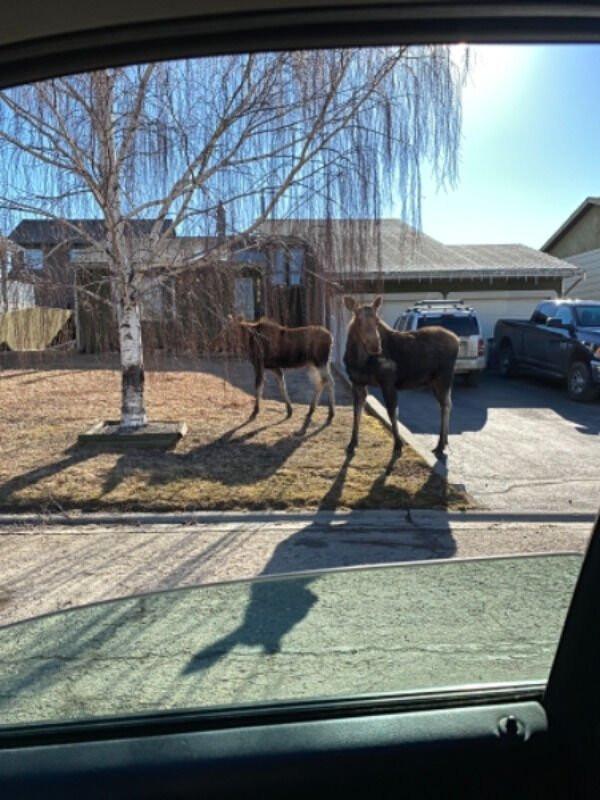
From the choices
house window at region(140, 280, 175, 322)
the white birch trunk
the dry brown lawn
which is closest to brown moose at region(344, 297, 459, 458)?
the dry brown lawn

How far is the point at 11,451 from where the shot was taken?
8031 mm

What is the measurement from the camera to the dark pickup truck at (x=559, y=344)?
38.1 feet

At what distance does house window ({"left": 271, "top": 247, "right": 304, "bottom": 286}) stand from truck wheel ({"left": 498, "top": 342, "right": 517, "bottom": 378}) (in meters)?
8.24

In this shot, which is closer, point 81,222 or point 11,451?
point 81,222

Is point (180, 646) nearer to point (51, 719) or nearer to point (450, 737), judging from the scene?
point (51, 719)

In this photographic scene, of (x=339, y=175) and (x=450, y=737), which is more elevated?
(x=339, y=175)

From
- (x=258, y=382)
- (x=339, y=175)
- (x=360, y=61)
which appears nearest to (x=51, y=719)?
(x=360, y=61)

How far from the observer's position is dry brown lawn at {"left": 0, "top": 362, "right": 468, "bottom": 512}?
623cm

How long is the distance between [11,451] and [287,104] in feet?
18.6

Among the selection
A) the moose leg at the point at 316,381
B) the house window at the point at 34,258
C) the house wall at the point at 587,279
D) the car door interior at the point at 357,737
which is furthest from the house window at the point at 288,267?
the car door interior at the point at 357,737

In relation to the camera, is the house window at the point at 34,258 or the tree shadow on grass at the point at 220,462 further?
the tree shadow on grass at the point at 220,462

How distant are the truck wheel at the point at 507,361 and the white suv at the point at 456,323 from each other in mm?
1182

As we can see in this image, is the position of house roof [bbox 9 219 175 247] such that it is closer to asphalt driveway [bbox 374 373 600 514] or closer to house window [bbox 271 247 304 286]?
house window [bbox 271 247 304 286]

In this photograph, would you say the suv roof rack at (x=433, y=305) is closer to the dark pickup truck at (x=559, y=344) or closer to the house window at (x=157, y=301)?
the dark pickup truck at (x=559, y=344)
